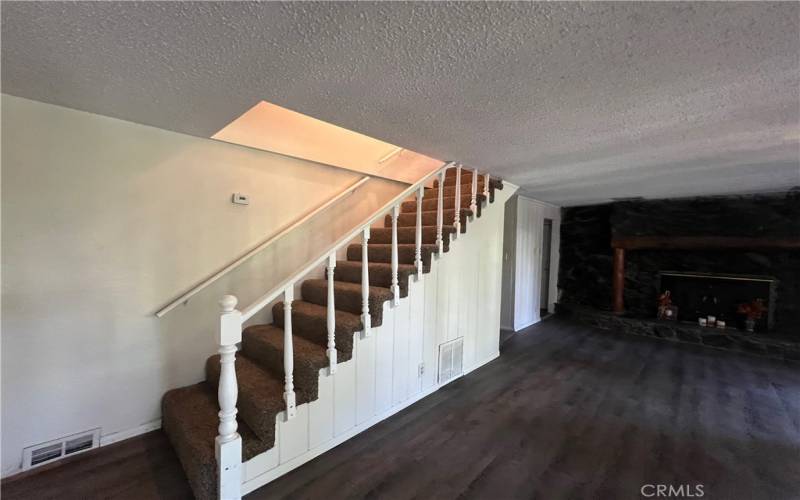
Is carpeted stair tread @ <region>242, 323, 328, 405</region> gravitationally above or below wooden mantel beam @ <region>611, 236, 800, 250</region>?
below

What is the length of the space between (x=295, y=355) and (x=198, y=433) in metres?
0.62

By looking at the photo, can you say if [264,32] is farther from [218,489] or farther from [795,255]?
[795,255]

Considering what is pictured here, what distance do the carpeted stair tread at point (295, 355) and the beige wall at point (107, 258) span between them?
30 cm

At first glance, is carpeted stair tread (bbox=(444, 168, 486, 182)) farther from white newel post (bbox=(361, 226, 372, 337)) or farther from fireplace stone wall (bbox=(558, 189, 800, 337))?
fireplace stone wall (bbox=(558, 189, 800, 337))

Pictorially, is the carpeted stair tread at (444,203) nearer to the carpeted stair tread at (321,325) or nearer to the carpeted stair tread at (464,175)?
the carpeted stair tread at (464,175)

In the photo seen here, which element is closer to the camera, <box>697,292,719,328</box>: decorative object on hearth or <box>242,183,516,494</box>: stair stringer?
<box>242,183,516,494</box>: stair stringer

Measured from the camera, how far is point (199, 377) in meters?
2.33

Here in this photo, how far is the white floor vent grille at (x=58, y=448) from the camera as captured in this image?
1.75m

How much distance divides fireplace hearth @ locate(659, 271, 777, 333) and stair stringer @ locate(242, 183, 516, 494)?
3521mm

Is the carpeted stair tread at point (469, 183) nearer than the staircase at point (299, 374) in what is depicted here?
No

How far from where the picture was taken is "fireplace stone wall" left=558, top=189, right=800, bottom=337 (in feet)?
13.8

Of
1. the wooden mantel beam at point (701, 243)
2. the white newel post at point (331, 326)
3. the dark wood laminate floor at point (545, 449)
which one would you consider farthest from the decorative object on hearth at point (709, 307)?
the white newel post at point (331, 326)

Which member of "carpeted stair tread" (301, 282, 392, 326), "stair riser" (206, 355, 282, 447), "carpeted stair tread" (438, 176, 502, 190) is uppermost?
"carpeted stair tread" (438, 176, 502, 190)

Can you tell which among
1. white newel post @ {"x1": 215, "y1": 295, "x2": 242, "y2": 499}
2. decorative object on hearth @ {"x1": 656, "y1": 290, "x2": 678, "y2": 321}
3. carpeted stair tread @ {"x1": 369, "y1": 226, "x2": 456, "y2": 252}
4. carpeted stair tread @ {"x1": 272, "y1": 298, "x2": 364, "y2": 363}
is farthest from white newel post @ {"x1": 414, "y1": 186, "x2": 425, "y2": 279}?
decorative object on hearth @ {"x1": 656, "y1": 290, "x2": 678, "y2": 321}
